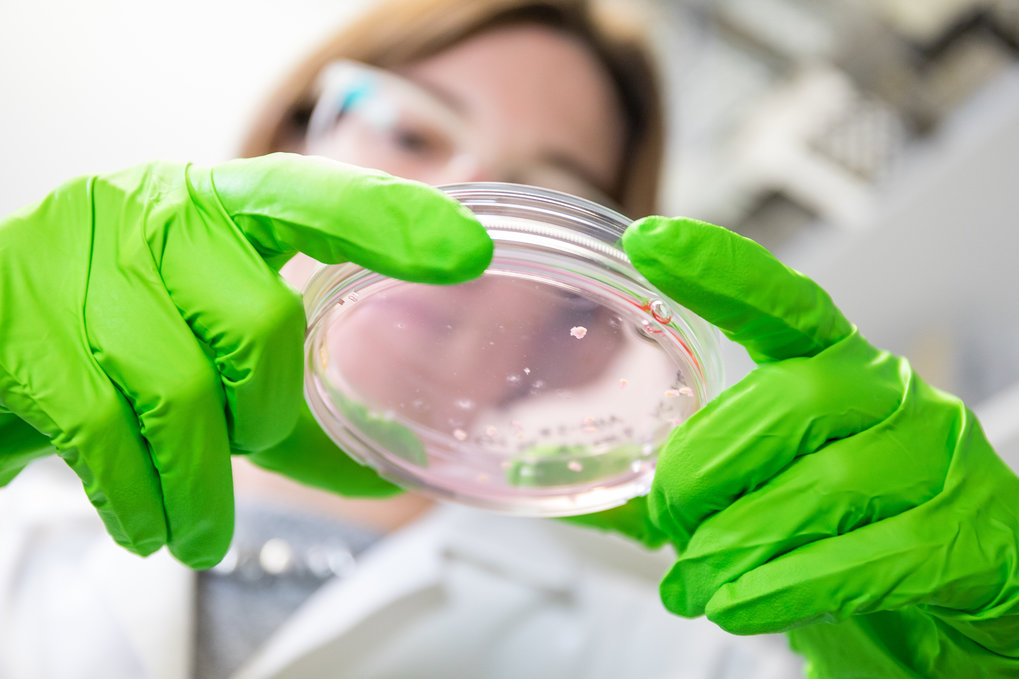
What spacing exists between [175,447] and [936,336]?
171 cm

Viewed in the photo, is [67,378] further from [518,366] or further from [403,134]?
[403,134]

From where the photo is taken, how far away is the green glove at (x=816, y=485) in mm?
632

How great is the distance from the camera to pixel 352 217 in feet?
1.92

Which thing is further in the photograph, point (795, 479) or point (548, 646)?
point (548, 646)

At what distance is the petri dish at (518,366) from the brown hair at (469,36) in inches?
35.6

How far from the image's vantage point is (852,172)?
1867mm

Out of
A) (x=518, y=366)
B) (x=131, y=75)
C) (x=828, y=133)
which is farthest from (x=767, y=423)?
(x=131, y=75)

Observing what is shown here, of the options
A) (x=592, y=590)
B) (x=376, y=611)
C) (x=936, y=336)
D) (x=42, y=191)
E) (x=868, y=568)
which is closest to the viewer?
(x=868, y=568)

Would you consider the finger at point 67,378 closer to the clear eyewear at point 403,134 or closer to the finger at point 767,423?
the finger at point 767,423

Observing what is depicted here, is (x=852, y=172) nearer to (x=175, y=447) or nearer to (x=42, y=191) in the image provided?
(x=175, y=447)

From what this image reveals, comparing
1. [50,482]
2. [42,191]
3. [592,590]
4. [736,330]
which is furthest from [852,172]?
[42,191]

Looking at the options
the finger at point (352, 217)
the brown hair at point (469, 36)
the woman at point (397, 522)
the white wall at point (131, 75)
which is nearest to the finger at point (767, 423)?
the finger at point (352, 217)

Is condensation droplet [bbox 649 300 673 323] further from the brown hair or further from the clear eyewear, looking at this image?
the brown hair

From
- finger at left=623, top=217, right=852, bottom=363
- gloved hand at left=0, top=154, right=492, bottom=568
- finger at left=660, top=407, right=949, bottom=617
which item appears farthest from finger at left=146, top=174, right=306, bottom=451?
finger at left=660, top=407, right=949, bottom=617
